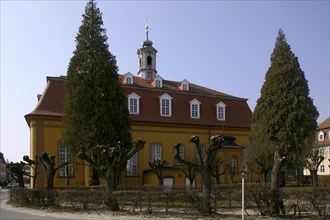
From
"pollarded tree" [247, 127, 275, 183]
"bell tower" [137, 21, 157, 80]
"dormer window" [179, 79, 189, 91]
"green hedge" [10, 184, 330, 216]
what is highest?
"bell tower" [137, 21, 157, 80]

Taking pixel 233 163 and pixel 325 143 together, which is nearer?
pixel 233 163

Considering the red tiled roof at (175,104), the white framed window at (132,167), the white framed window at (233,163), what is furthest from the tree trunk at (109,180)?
the white framed window at (233,163)

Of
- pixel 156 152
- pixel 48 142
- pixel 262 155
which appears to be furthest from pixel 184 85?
pixel 48 142

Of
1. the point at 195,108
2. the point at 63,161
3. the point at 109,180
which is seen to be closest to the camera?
the point at 109,180

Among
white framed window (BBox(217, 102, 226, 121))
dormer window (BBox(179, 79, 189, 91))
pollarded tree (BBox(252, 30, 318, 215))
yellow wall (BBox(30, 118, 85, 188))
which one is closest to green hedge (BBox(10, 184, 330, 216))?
yellow wall (BBox(30, 118, 85, 188))

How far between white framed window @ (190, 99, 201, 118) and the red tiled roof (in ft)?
1.21

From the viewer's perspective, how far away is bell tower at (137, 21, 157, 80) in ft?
165

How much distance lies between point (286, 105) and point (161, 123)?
37.9 feet

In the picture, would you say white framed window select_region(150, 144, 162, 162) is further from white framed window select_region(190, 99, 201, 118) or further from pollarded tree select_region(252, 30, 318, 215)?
pollarded tree select_region(252, 30, 318, 215)

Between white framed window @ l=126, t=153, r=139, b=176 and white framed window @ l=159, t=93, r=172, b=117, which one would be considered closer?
white framed window @ l=126, t=153, r=139, b=176

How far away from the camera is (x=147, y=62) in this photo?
167ft

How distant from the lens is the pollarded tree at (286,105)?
38.3 m

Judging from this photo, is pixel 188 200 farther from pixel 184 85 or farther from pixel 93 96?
pixel 184 85

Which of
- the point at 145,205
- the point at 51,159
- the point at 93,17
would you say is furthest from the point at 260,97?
the point at 145,205
